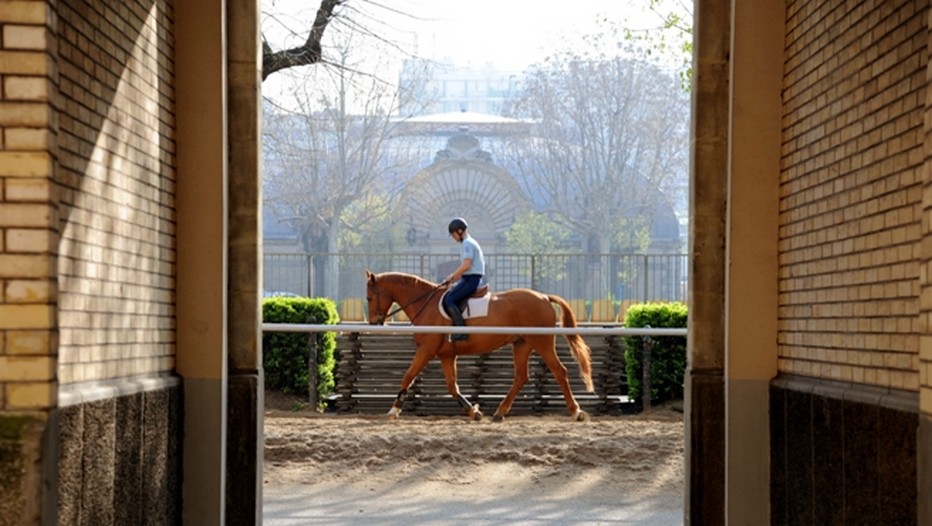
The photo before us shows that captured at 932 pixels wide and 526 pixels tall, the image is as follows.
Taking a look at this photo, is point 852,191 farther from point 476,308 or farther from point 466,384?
point 466,384

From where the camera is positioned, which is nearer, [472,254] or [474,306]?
[472,254]

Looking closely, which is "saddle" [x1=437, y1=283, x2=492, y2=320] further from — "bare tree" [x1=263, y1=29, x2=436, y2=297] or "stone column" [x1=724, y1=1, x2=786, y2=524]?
"bare tree" [x1=263, y1=29, x2=436, y2=297]

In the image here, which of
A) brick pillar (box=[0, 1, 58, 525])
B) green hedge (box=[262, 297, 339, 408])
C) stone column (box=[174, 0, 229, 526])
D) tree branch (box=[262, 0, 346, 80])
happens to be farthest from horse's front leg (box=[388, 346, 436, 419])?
brick pillar (box=[0, 1, 58, 525])

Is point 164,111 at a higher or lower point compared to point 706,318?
higher

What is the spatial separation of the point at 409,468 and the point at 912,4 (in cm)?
916

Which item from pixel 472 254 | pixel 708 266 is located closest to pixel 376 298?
pixel 472 254

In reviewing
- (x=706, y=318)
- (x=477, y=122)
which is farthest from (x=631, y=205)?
(x=706, y=318)

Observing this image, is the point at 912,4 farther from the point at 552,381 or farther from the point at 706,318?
the point at 552,381

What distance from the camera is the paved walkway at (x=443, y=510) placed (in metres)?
11.5

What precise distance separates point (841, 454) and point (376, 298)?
13.7 metres

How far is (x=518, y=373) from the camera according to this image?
19.7 m

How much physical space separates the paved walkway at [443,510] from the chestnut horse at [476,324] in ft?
19.4

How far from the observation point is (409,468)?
47.3 ft

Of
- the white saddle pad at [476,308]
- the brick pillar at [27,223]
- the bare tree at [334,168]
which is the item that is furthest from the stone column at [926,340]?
the bare tree at [334,168]
